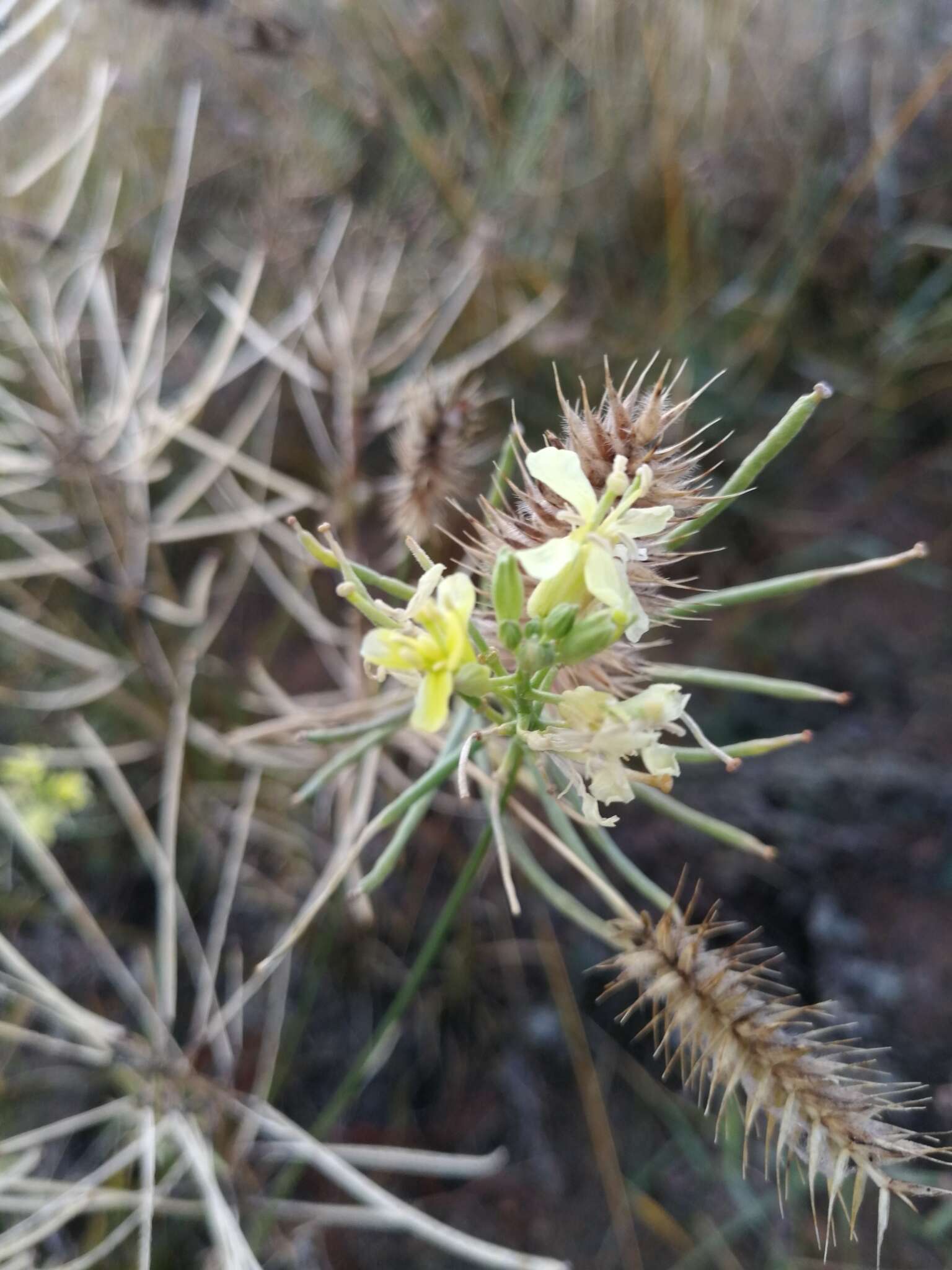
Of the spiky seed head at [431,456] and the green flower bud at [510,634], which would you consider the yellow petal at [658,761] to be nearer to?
the green flower bud at [510,634]

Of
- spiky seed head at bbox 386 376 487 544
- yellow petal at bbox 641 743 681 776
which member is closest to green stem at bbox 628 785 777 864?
yellow petal at bbox 641 743 681 776

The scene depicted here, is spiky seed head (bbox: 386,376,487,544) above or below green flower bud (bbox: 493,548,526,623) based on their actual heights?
above

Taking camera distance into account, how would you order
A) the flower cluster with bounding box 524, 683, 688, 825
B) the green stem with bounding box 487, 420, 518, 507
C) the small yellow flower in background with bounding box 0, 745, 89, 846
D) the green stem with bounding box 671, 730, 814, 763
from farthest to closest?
1. the small yellow flower in background with bounding box 0, 745, 89, 846
2. the green stem with bounding box 487, 420, 518, 507
3. the green stem with bounding box 671, 730, 814, 763
4. the flower cluster with bounding box 524, 683, 688, 825

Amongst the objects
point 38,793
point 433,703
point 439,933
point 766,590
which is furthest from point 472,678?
point 38,793

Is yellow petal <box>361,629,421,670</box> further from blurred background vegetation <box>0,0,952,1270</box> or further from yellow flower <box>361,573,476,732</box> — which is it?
blurred background vegetation <box>0,0,952,1270</box>

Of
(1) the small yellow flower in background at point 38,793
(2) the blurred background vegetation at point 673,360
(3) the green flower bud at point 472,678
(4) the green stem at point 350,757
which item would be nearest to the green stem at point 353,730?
(4) the green stem at point 350,757

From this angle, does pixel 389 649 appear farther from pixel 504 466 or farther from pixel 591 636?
pixel 504 466

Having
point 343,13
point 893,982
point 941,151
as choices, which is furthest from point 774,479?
point 343,13
